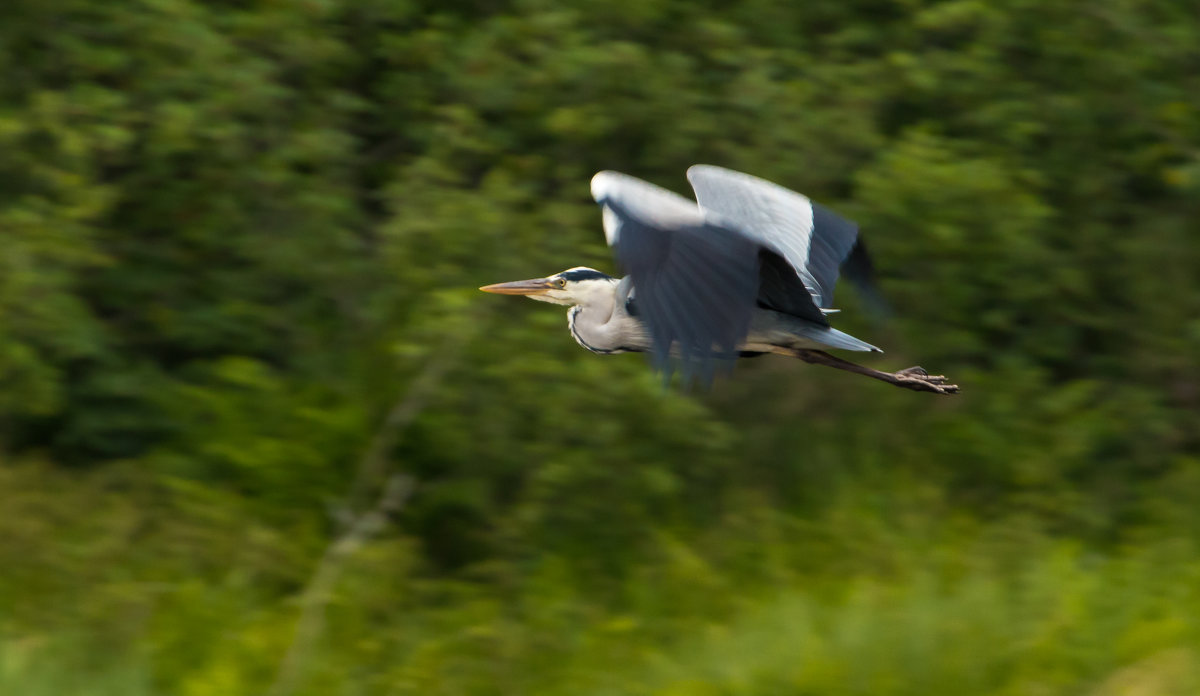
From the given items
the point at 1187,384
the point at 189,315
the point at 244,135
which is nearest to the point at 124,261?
the point at 189,315

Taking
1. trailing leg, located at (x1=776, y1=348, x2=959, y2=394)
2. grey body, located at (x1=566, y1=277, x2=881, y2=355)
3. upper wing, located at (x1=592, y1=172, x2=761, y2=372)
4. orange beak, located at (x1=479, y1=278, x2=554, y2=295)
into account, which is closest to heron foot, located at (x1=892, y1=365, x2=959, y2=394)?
trailing leg, located at (x1=776, y1=348, x2=959, y2=394)

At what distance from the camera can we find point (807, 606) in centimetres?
528

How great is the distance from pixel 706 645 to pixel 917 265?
6.88 feet

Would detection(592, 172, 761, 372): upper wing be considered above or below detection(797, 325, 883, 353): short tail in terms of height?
above

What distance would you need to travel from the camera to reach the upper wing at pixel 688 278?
3512 millimetres

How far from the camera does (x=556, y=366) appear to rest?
554 centimetres

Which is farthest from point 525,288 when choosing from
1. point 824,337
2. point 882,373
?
point 882,373

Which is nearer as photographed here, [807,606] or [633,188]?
[633,188]

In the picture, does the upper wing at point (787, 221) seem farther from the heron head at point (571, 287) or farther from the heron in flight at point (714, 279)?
the heron head at point (571, 287)

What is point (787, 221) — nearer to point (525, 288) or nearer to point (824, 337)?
point (824, 337)

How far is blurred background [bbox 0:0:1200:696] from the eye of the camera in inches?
207

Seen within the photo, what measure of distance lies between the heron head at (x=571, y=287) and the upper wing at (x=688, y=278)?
29.4 inches

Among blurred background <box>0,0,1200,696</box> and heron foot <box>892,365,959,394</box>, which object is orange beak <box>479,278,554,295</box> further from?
heron foot <box>892,365,959,394</box>

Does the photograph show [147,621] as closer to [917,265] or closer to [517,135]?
[517,135]
